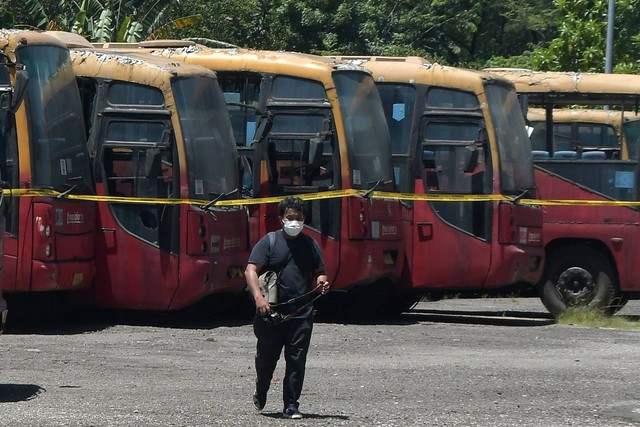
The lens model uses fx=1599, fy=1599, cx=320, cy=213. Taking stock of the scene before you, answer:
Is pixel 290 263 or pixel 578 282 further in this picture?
pixel 578 282

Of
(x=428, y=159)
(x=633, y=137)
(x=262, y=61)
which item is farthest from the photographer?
(x=633, y=137)

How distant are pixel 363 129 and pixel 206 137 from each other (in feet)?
6.62

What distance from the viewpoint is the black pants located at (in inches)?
428

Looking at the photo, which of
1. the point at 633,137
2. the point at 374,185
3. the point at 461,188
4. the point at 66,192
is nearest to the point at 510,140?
the point at 461,188

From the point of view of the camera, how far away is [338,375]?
540 inches

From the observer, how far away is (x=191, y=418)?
10.8m

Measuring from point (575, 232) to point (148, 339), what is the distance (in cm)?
641

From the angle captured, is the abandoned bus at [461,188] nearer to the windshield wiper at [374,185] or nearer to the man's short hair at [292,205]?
the windshield wiper at [374,185]

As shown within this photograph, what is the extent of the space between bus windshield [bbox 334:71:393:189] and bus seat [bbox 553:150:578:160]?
Answer: 113 inches

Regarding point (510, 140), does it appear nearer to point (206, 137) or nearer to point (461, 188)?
point (461, 188)

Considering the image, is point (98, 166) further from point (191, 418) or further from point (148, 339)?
point (191, 418)

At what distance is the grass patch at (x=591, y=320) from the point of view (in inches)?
768

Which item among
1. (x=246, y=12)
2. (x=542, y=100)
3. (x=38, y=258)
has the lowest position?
(x=38, y=258)

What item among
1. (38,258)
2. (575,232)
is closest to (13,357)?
(38,258)
